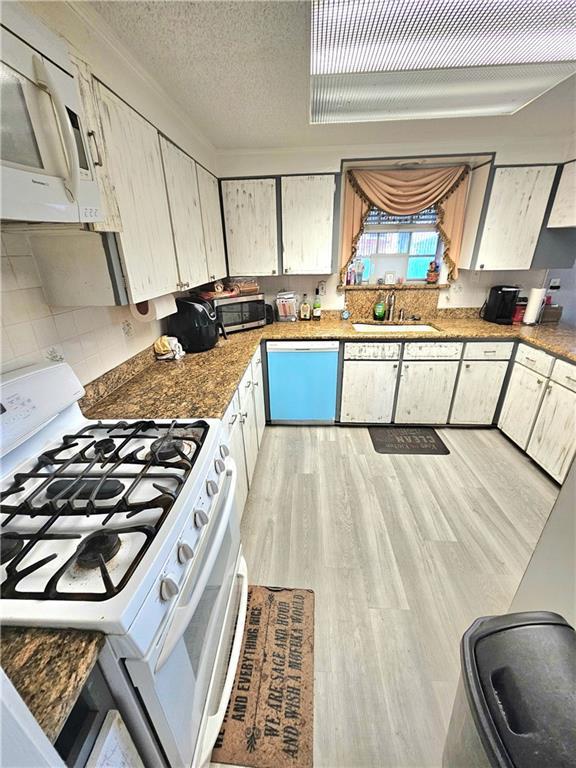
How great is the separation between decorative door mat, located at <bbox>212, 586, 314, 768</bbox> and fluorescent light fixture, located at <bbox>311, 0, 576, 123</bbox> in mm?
2373

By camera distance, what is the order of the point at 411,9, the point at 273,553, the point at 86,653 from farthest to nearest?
1. the point at 273,553
2. the point at 411,9
3. the point at 86,653

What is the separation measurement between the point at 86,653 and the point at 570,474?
3.77ft

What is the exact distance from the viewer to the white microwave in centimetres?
69

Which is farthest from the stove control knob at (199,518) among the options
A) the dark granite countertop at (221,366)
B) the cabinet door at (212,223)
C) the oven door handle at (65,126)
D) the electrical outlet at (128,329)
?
the cabinet door at (212,223)

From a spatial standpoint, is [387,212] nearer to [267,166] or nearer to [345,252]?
[345,252]

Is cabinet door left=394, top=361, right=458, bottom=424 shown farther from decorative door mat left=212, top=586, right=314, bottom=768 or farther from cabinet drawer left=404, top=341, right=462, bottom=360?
decorative door mat left=212, top=586, right=314, bottom=768

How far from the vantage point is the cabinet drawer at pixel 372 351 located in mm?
2717

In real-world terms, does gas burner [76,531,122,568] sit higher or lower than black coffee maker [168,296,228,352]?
lower

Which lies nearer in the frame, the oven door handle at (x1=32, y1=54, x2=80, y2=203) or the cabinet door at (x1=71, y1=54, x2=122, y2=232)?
the oven door handle at (x1=32, y1=54, x2=80, y2=203)

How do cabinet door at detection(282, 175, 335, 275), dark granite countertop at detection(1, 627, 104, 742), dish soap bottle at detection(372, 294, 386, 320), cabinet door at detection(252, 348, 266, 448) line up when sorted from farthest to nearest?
1. dish soap bottle at detection(372, 294, 386, 320)
2. cabinet door at detection(282, 175, 335, 275)
3. cabinet door at detection(252, 348, 266, 448)
4. dark granite countertop at detection(1, 627, 104, 742)

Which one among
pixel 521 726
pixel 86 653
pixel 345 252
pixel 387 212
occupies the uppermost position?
pixel 387 212

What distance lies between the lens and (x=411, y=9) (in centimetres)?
100

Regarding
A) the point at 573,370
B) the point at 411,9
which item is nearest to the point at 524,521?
the point at 573,370

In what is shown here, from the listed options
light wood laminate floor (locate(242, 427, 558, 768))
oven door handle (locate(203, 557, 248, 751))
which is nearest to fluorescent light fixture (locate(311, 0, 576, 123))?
oven door handle (locate(203, 557, 248, 751))
